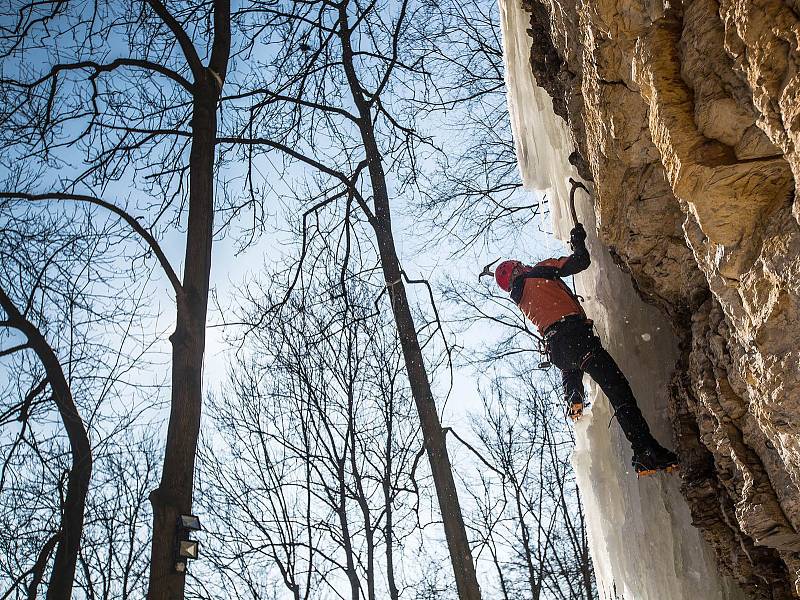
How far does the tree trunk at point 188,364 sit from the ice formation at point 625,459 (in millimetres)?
2730

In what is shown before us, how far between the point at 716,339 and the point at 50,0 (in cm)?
646

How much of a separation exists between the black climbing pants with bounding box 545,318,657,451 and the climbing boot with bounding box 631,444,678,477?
0.04m

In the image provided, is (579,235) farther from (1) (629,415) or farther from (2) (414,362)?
(2) (414,362)

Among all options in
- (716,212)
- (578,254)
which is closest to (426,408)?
(578,254)

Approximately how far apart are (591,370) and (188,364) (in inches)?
118

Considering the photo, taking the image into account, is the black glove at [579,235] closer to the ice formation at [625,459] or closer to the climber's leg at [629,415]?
the ice formation at [625,459]

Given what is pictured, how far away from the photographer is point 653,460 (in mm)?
3264

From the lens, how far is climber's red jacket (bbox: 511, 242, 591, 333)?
4043 millimetres

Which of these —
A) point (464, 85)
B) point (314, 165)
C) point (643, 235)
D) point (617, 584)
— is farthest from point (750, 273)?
point (464, 85)

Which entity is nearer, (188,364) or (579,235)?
(579,235)

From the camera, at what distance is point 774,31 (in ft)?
5.17

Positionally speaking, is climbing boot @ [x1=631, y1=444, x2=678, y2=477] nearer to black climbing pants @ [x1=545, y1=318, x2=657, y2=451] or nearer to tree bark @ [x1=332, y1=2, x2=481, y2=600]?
black climbing pants @ [x1=545, y1=318, x2=657, y2=451]

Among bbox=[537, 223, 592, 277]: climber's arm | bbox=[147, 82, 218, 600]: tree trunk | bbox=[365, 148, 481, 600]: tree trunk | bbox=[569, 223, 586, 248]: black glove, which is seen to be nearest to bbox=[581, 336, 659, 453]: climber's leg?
bbox=[537, 223, 592, 277]: climber's arm

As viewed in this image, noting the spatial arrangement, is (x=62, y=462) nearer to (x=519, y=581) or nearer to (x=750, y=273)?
(x=750, y=273)
